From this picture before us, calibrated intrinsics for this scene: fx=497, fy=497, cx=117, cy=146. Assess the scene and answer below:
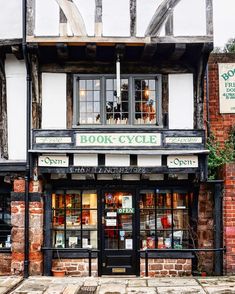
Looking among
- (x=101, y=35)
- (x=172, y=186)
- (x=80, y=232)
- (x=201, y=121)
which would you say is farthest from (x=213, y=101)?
(x=80, y=232)

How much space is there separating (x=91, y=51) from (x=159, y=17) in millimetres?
1824

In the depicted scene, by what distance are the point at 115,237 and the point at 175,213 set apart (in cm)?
169

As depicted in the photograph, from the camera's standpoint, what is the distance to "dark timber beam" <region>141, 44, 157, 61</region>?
38.9ft

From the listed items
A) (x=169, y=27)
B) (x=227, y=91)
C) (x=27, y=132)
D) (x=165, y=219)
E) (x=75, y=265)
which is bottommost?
(x=75, y=265)

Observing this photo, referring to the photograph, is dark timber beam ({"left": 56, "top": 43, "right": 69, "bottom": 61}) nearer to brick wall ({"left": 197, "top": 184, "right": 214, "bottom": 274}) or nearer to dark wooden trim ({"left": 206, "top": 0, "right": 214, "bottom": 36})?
dark wooden trim ({"left": 206, "top": 0, "right": 214, "bottom": 36})

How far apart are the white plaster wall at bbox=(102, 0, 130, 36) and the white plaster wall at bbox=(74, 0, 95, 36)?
267 mm

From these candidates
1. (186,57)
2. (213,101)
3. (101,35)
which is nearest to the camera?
(101,35)

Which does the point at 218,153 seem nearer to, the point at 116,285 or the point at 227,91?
the point at 227,91

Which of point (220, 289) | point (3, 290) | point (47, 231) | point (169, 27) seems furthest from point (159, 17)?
point (3, 290)

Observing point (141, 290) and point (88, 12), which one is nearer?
point (141, 290)

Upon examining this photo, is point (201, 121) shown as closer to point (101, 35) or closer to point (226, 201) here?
point (226, 201)

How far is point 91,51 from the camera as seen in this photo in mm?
12070

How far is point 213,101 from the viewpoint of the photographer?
1346 cm

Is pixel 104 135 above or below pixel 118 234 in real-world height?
above
